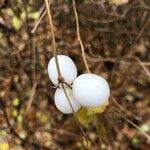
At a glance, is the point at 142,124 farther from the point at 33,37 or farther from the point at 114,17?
the point at 33,37

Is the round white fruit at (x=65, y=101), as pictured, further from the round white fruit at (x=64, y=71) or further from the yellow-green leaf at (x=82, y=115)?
the yellow-green leaf at (x=82, y=115)

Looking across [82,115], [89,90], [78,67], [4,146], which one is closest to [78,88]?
[89,90]

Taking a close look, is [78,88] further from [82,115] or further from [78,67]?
[78,67]

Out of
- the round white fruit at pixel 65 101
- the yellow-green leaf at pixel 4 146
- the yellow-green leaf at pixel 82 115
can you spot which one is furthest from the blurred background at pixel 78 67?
the round white fruit at pixel 65 101

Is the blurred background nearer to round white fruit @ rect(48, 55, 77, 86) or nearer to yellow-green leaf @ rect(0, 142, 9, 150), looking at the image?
yellow-green leaf @ rect(0, 142, 9, 150)

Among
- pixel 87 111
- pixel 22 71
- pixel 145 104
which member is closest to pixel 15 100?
pixel 22 71

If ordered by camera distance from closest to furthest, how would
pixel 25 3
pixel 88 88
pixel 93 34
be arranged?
pixel 88 88 < pixel 25 3 < pixel 93 34

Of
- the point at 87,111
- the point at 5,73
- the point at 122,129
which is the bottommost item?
the point at 122,129
